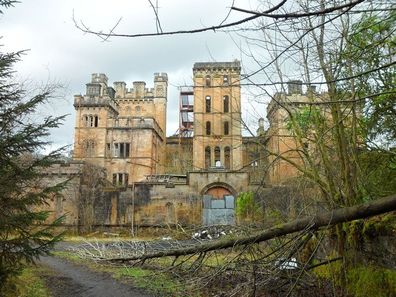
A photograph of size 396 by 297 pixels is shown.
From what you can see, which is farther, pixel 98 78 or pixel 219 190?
pixel 98 78

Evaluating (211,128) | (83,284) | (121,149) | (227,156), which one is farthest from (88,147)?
(83,284)

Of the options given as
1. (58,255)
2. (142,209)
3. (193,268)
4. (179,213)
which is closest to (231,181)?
(179,213)

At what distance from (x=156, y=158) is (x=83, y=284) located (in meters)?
32.4

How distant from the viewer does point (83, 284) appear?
10484 millimetres

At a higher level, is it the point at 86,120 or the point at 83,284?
the point at 86,120

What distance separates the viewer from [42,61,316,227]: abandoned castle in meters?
27.2

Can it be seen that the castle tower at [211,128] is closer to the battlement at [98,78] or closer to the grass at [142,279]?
the battlement at [98,78]

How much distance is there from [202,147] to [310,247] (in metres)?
35.3

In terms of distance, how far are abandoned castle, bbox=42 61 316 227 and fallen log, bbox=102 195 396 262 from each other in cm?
404

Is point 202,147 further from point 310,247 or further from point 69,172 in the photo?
point 310,247

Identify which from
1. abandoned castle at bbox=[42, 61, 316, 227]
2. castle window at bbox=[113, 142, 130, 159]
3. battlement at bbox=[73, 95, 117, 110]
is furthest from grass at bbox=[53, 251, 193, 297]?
battlement at bbox=[73, 95, 117, 110]

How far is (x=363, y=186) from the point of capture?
21.0 feet

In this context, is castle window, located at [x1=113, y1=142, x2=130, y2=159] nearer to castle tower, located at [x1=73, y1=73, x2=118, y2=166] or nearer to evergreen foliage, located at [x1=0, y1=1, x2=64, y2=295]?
castle tower, located at [x1=73, y1=73, x2=118, y2=166]

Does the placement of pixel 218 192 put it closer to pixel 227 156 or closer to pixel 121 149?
pixel 227 156
